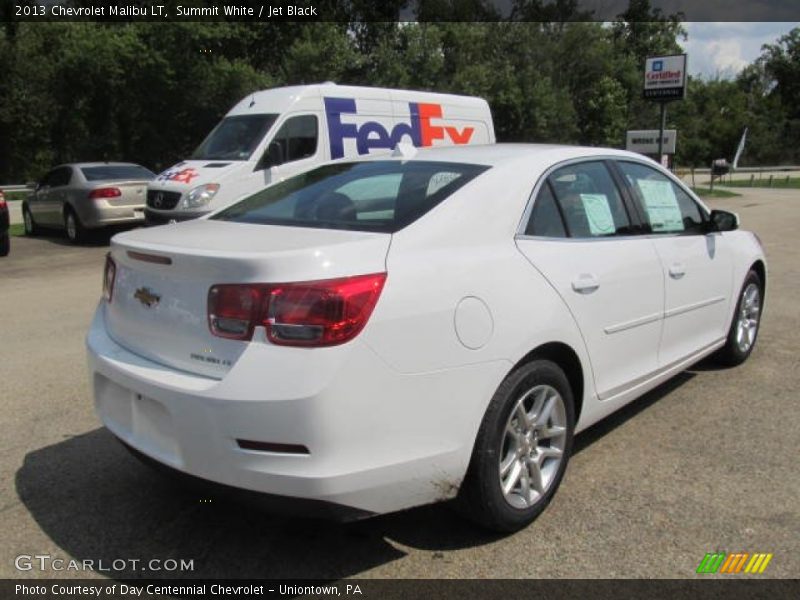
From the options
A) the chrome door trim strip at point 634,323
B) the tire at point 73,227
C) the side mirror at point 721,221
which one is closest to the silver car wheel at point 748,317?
the side mirror at point 721,221

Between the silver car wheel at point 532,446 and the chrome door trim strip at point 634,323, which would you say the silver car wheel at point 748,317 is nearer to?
the chrome door trim strip at point 634,323

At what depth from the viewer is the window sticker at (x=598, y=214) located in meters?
3.67

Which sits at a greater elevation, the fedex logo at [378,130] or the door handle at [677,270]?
the fedex logo at [378,130]

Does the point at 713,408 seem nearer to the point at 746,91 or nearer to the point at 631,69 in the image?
the point at 631,69

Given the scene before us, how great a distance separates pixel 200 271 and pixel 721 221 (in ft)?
11.2

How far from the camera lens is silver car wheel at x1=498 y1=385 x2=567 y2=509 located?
9.98 feet

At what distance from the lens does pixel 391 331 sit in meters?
2.55

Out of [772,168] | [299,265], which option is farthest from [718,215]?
[772,168]

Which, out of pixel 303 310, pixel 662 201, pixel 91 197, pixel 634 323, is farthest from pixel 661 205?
pixel 91 197

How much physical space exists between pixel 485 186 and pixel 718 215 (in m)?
2.23

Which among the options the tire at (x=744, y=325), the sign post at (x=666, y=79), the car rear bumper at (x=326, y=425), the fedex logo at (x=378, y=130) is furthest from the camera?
the sign post at (x=666, y=79)

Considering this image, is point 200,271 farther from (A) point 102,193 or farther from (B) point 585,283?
(A) point 102,193

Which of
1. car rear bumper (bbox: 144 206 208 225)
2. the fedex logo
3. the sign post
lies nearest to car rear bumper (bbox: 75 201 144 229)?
car rear bumper (bbox: 144 206 208 225)

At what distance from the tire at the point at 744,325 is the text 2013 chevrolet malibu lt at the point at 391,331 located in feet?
5.17
